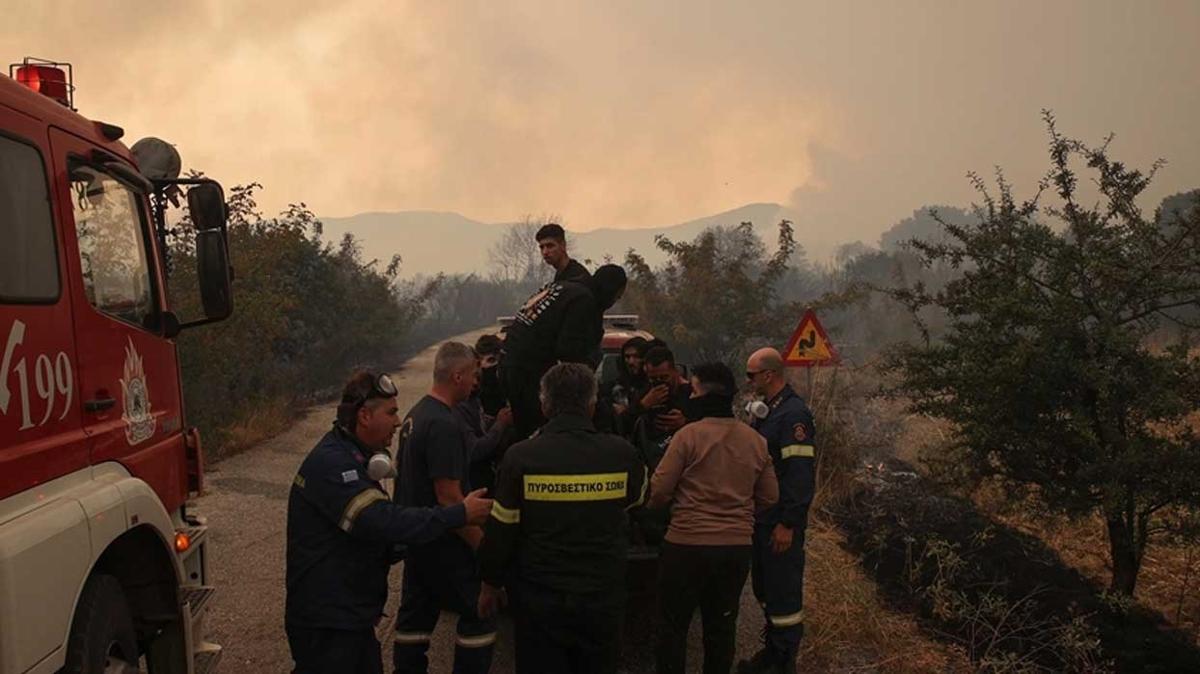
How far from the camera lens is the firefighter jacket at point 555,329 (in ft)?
15.4

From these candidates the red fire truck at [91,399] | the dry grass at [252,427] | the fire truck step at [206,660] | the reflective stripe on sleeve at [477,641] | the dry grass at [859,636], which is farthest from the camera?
the dry grass at [252,427]

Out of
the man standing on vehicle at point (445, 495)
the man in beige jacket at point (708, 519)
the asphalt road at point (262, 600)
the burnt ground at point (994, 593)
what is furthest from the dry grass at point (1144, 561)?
the man standing on vehicle at point (445, 495)

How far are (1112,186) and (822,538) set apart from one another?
161 inches

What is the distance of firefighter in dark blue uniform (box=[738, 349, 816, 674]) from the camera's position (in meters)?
4.76

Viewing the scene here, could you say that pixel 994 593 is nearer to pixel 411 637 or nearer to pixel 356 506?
pixel 411 637

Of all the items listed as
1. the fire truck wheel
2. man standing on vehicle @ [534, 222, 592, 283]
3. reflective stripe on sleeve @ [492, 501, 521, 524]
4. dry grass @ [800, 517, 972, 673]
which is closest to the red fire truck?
the fire truck wheel

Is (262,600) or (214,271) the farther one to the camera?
(262,600)

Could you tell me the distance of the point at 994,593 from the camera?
259 inches

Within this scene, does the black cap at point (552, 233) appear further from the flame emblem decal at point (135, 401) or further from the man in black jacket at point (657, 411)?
the flame emblem decal at point (135, 401)

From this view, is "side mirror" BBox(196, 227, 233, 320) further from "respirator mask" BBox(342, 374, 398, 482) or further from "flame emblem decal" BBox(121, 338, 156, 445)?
"respirator mask" BBox(342, 374, 398, 482)

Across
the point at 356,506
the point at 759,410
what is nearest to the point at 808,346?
the point at 759,410

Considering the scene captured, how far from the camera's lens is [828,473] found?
10.4 meters

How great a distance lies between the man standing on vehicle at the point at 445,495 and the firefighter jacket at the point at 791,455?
183 cm

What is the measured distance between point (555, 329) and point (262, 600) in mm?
3384
